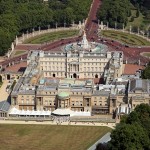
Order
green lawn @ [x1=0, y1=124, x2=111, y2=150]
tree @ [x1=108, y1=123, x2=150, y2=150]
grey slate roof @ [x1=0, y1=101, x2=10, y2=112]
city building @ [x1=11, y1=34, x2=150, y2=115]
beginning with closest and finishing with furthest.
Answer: tree @ [x1=108, y1=123, x2=150, y2=150] < green lawn @ [x1=0, y1=124, x2=111, y2=150] < grey slate roof @ [x1=0, y1=101, x2=10, y2=112] < city building @ [x1=11, y1=34, x2=150, y2=115]

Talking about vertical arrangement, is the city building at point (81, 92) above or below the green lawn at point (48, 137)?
above

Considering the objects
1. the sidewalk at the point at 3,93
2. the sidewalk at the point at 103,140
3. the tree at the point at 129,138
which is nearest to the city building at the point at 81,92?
the sidewalk at the point at 3,93

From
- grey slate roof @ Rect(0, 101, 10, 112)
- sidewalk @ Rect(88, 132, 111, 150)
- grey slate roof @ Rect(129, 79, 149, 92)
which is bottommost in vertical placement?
sidewalk @ Rect(88, 132, 111, 150)

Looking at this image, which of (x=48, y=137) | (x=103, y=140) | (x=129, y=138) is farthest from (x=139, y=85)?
(x=129, y=138)

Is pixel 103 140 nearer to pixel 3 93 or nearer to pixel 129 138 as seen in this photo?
pixel 129 138

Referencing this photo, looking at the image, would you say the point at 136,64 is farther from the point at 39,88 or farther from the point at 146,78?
the point at 39,88

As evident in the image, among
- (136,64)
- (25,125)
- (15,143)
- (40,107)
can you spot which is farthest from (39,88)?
(136,64)

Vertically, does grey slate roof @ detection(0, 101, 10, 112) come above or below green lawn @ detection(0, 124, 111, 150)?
above

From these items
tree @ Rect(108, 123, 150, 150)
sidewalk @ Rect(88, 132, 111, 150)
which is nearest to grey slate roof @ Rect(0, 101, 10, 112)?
sidewalk @ Rect(88, 132, 111, 150)

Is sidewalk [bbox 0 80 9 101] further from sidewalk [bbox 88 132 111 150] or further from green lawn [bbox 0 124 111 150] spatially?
sidewalk [bbox 88 132 111 150]

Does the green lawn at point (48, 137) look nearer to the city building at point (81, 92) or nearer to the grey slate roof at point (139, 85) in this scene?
the city building at point (81, 92)
